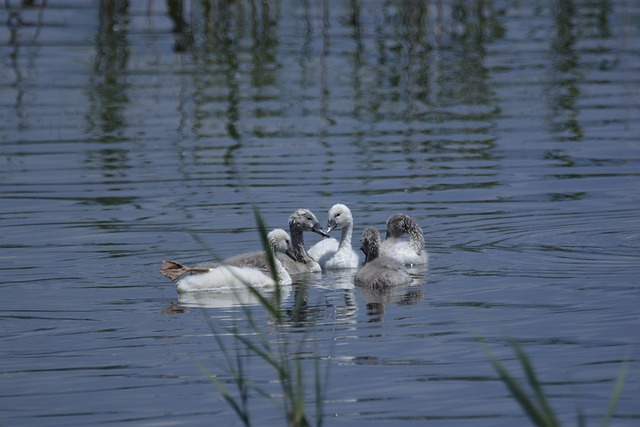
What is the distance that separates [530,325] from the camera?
8.01 m

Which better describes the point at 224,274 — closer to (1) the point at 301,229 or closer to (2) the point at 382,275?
(2) the point at 382,275

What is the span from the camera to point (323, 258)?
10859 millimetres

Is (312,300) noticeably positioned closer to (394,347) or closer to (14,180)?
(394,347)

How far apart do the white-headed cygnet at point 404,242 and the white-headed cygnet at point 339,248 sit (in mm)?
261

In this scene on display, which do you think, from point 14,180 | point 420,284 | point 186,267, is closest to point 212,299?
point 186,267

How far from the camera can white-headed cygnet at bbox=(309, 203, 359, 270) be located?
10.7 metres

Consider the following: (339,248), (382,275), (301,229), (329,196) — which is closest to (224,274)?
(382,275)

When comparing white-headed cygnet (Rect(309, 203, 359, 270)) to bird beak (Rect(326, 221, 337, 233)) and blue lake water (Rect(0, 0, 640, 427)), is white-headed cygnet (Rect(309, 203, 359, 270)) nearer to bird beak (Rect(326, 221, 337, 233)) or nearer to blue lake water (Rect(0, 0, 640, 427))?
bird beak (Rect(326, 221, 337, 233))

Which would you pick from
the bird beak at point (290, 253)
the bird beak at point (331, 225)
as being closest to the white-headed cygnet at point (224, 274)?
the bird beak at point (290, 253)

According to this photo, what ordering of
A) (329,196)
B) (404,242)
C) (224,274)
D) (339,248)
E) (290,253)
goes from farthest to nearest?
1. (329,196)
2. (339,248)
3. (290,253)
4. (404,242)
5. (224,274)

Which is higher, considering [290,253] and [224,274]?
[224,274]

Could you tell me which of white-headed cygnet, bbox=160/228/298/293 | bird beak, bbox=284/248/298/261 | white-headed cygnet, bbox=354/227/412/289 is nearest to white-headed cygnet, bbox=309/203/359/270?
bird beak, bbox=284/248/298/261

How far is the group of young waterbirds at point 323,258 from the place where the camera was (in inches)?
371

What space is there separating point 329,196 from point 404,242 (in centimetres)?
195
